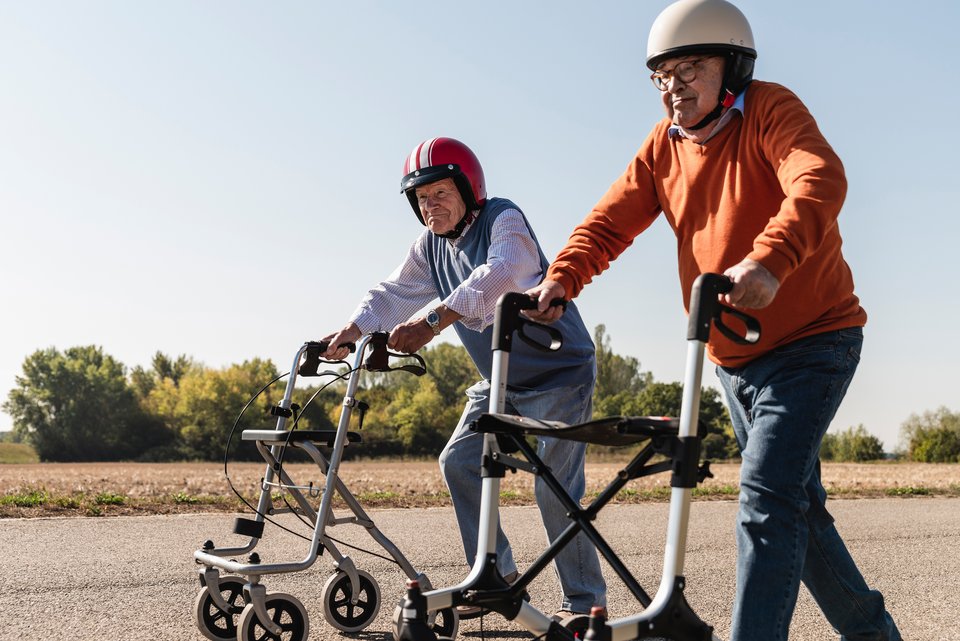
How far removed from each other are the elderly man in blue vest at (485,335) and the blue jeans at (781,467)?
1.25 metres

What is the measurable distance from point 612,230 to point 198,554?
2349 millimetres

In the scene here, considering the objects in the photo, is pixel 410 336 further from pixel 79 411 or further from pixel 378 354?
pixel 79 411

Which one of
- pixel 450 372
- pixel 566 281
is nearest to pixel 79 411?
pixel 450 372

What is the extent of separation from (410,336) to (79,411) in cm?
7499

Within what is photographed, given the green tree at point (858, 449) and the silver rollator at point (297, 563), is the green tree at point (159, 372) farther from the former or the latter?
the silver rollator at point (297, 563)

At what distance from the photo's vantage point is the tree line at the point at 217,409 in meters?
59.8

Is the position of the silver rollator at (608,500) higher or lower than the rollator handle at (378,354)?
lower

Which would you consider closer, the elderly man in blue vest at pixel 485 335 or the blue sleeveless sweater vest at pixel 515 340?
the elderly man in blue vest at pixel 485 335

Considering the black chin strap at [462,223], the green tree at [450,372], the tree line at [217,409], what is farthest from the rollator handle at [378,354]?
the green tree at [450,372]

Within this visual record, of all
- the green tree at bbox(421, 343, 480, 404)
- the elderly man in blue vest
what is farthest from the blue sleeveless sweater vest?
the green tree at bbox(421, 343, 480, 404)

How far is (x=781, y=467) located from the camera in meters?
3.12

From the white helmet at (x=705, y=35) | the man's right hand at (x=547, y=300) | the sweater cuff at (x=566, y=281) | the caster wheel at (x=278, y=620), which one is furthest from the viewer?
the caster wheel at (x=278, y=620)

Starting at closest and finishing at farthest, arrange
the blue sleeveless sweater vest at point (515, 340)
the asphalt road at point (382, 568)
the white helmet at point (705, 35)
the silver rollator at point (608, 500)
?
the silver rollator at point (608, 500)
the white helmet at point (705, 35)
the blue sleeveless sweater vest at point (515, 340)
the asphalt road at point (382, 568)

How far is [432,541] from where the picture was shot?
7484 millimetres
